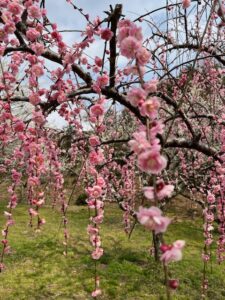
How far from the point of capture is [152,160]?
4.22ft

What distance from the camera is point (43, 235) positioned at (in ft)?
31.9

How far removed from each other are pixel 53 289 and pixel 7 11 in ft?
16.6

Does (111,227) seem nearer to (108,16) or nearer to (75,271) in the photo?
(75,271)

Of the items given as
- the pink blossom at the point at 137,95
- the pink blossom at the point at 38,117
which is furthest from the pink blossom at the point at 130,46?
the pink blossom at the point at 38,117

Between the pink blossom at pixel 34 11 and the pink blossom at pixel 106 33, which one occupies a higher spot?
the pink blossom at pixel 34 11

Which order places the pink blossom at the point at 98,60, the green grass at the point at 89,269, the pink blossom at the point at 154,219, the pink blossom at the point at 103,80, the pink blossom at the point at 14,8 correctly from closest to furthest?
the pink blossom at the point at 154,219 < the pink blossom at the point at 14,8 < the pink blossom at the point at 103,80 < the pink blossom at the point at 98,60 < the green grass at the point at 89,269

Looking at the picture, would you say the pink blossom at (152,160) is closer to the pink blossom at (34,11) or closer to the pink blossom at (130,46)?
the pink blossom at (130,46)

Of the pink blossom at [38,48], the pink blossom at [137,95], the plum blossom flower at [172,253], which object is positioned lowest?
the plum blossom flower at [172,253]

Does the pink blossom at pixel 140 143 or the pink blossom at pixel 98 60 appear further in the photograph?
the pink blossom at pixel 98 60

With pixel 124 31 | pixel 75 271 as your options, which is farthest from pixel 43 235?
pixel 124 31

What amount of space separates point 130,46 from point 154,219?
646 mm

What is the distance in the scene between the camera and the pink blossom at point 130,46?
1440mm

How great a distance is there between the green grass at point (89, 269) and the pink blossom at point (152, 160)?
554 centimetres

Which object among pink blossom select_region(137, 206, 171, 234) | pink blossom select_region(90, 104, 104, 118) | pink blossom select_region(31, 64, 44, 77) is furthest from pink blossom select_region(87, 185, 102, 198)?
pink blossom select_region(137, 206, 171, 234)
